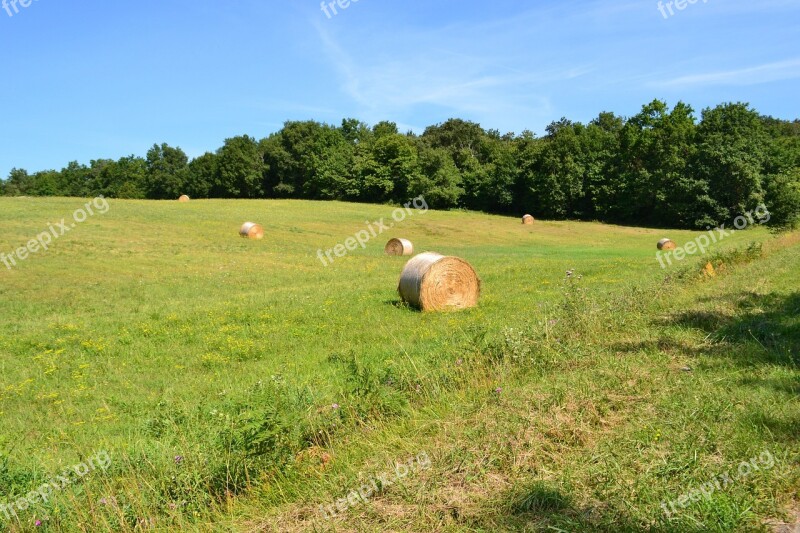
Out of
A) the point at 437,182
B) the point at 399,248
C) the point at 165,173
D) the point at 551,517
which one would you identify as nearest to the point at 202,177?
the point at 165,173

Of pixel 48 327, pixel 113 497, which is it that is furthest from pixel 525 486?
pixel 48 327

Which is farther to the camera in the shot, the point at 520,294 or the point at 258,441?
the point at 520,294

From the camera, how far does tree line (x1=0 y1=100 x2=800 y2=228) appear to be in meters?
61.2

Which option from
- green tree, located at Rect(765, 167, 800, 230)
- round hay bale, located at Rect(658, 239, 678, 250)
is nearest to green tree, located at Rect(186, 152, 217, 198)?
round hay bale, located at Rect(658, 239, 678, 250)

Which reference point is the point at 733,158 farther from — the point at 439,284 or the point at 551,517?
the point at 551,517

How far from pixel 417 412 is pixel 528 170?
73.0 meters

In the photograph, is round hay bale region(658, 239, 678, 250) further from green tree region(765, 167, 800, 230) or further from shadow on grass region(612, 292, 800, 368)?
shadow on grass region(612, 292, 800, 368)

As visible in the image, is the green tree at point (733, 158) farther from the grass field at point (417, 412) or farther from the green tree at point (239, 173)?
the green tree at point (239, 173)

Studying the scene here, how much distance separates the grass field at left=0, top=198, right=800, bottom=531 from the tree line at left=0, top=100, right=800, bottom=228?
31.7 m

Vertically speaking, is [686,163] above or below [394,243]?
above

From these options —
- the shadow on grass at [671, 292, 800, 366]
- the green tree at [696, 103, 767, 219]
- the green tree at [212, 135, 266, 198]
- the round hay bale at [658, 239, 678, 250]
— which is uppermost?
the green tree at [212, 135, 266, 198]

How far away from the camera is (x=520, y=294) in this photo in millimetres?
17250

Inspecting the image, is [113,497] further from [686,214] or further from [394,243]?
[686,214]

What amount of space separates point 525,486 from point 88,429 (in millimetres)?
5688
